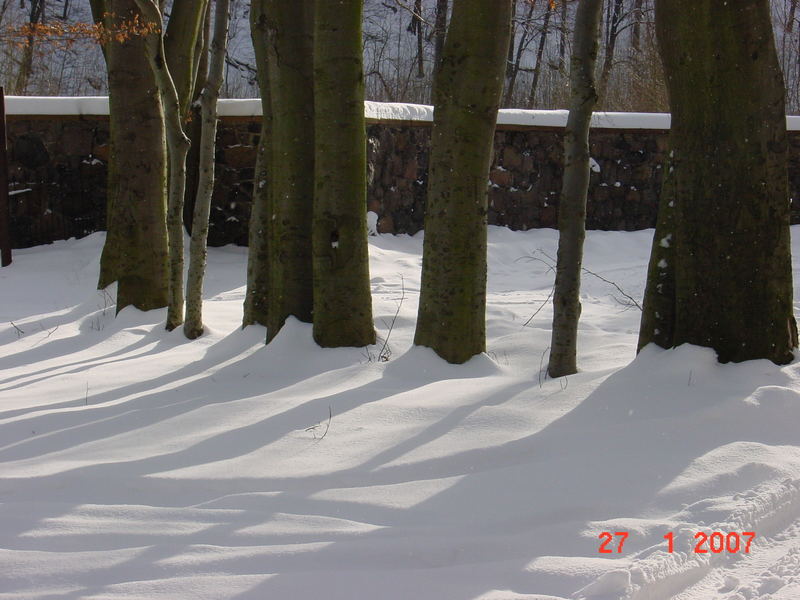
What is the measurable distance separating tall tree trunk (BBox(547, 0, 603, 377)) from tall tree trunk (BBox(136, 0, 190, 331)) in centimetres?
308

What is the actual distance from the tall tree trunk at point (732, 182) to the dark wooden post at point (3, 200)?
28.2 ft

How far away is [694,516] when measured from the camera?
275 centimetres

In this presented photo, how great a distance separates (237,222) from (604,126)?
Answer: 5.59 m

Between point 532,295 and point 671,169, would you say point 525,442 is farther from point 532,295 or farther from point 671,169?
point 532,295

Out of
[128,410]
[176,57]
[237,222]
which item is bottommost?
[128,410]

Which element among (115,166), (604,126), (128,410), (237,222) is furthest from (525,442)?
(604,126)

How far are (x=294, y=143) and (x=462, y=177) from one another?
1.22 m

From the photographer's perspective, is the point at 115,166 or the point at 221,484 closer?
the point at 221,484

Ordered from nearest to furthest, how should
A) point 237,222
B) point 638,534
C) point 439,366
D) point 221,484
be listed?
point 638,534, point 221,484, point 439,366, point 237,222

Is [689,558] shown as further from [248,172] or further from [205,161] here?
[248,172]

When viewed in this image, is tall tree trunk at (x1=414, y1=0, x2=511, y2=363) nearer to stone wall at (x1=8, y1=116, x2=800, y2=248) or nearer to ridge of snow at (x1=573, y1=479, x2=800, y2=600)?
ridge of snow at (x1=573, y1=479, x2=800, y2=600)

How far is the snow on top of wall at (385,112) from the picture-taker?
1028 centimetres

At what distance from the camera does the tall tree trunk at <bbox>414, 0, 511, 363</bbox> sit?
14.6 ft
